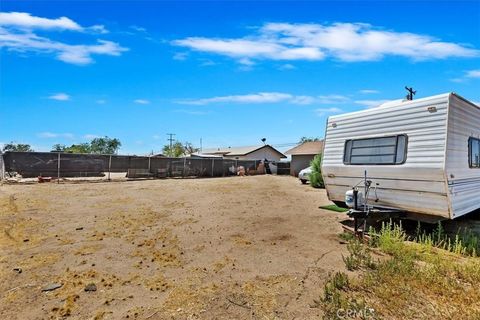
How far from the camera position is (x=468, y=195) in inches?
270

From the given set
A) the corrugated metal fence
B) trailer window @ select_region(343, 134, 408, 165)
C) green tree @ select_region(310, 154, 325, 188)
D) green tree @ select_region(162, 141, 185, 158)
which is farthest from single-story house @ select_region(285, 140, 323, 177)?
green tree @ select_region(162, 141, 185, 158)

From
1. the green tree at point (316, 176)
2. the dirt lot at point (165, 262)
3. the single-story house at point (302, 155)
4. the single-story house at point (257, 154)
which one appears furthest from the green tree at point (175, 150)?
the dirt lot at point (165, 262)

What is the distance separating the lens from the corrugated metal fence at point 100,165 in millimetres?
19359

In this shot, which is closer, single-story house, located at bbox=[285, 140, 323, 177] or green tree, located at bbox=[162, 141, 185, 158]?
single-story house, located at bbox=[285, 140, 323, 177]

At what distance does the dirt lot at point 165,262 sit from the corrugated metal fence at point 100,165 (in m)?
11.7

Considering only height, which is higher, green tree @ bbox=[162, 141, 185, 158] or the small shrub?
green tree @ bbox=[162, 141, 185, 158]

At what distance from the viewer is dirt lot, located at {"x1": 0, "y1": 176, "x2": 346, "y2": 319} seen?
3.59 m

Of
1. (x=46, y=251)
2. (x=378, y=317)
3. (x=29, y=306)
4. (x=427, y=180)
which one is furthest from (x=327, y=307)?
(x=46, y=251)

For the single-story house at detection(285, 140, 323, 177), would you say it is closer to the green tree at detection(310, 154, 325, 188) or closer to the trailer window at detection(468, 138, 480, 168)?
the green tree at detection(310, 154, 325, 188)

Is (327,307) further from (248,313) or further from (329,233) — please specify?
(329,233)

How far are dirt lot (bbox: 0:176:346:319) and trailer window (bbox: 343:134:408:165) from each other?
5.82ft

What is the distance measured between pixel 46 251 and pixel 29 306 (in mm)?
2190

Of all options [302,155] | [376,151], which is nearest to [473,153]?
[376,151]

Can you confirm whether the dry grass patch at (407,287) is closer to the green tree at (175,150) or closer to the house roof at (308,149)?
the house roof at (308,149)
